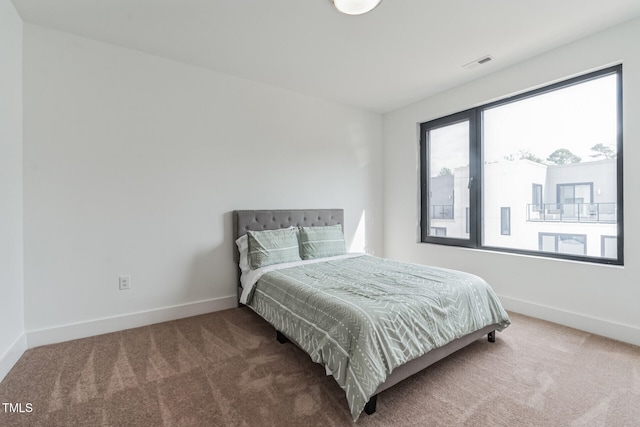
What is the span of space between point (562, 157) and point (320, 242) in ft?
8.45

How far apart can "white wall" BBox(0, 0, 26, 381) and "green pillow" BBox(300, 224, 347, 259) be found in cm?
233

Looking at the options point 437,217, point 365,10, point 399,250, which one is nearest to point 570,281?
point 437,217

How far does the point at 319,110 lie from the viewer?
3855mm

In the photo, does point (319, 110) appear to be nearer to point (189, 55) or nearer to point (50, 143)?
point (189, 55)

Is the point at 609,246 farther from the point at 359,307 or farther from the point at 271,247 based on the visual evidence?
the point at 271,247

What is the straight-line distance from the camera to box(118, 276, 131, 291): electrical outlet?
2.61m

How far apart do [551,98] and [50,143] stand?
461 cm

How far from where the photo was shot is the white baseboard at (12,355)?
6.13ft

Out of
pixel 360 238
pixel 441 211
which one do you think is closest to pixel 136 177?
pixel 360 238

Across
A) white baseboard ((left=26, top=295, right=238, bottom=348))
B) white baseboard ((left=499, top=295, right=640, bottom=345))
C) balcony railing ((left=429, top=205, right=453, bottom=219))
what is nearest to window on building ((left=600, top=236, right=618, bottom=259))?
white baseboard ((left=499, top=295, right=640, bottom=345))

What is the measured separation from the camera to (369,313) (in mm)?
1650

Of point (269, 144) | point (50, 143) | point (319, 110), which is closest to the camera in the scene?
point (50, 143)

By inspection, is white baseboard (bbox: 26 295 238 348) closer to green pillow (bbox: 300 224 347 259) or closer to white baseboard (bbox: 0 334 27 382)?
white baseboard (bbox: 0 334 27 382)

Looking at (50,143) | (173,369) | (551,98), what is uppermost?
(551,98)
